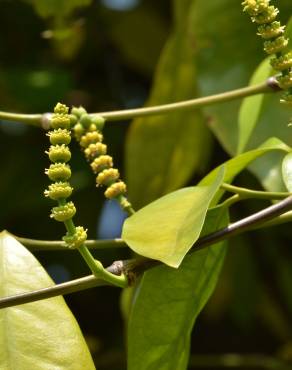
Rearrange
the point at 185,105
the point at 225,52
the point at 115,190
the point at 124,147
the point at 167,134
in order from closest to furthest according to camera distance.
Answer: the point at 115,190, the point at 185,105, the point at 225,52, the point at 167,134, the point at 124,147

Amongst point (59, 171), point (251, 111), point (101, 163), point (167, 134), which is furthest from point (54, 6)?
point (59, 171)

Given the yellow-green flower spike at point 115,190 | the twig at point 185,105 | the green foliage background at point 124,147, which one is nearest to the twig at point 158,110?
the twig at point 185,105

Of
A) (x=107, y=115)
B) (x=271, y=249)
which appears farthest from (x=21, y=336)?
(x=271, y=249)

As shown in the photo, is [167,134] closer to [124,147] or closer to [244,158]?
[124,147]

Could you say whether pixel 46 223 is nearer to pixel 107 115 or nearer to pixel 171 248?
pixel 107 115

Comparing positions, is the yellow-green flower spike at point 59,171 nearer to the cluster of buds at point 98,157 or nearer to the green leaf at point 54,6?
the cluster of buds at point 98,157
